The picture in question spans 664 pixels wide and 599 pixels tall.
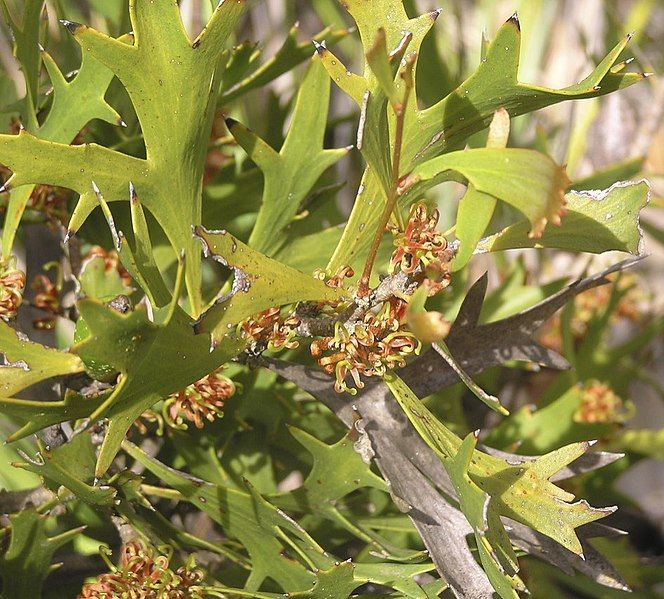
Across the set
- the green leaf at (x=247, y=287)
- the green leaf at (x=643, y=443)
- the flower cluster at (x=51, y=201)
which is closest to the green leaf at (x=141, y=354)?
the green leaf at (x=247, y=287)

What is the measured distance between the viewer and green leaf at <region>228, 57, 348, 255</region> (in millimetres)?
557

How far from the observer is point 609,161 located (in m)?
1.09

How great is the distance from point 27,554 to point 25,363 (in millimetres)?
193

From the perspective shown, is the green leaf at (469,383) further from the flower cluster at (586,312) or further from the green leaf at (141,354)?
the flower cluster at (586,312)

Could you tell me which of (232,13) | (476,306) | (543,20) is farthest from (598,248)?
(543,20)

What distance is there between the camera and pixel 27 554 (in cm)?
54

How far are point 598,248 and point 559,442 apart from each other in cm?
34

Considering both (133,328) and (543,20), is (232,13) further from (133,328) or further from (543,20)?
(543,20)

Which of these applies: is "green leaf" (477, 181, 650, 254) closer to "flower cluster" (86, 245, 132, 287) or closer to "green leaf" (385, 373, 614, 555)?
"green leaf" (385, 373, 614, 555)

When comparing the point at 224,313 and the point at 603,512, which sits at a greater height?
the point at 224,313

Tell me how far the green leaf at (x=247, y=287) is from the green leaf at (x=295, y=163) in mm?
134

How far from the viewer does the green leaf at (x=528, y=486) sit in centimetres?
45

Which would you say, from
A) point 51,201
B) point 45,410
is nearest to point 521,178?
point 45,410

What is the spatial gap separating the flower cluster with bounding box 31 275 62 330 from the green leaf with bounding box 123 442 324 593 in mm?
136
